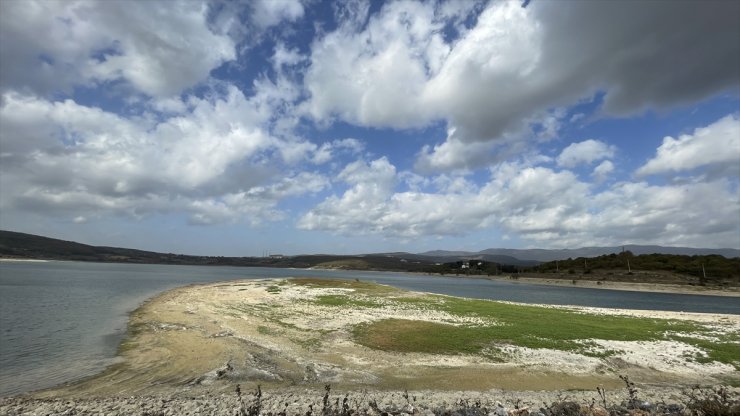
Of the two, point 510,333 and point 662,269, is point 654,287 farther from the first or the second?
point 510,333

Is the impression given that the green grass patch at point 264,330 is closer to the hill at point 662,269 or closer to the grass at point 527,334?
the grass at point 527,334

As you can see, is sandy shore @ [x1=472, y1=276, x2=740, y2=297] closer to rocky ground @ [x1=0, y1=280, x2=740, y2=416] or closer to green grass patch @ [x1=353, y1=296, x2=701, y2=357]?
green grass patch @ [x1=353, y1=296, x2=701, y2=357]

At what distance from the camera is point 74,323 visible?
107 feet

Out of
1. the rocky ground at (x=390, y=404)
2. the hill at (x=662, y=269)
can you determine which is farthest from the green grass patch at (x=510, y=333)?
the hill at (x=662, y=269)

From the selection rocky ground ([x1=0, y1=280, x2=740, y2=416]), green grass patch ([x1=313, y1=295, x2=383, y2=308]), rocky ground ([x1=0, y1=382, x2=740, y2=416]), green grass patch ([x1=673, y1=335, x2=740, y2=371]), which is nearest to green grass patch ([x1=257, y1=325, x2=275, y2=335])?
rocky ground ([x1=0, y1=280, x2=740, y2=416])

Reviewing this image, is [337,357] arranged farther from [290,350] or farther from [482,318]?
[482,318]

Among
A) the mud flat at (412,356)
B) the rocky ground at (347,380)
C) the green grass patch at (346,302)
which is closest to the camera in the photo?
the rocky ground at (347,380)

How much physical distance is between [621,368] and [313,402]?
15877 mm

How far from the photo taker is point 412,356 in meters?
21.7

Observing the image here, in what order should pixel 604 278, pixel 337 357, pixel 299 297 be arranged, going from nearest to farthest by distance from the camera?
pixel 337 357 → pixel 299 297 → pixel 604 278

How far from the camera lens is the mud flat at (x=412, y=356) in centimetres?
1697

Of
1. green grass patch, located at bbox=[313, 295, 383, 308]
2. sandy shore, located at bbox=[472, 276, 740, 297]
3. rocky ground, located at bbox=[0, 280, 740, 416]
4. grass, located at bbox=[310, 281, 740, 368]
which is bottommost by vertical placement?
sandy shore, located at bbox=[472, 276, 740, 297]

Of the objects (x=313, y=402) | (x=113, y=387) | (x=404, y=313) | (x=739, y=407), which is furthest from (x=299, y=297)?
(x=739, y=407)

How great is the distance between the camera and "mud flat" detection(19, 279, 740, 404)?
668 inches
